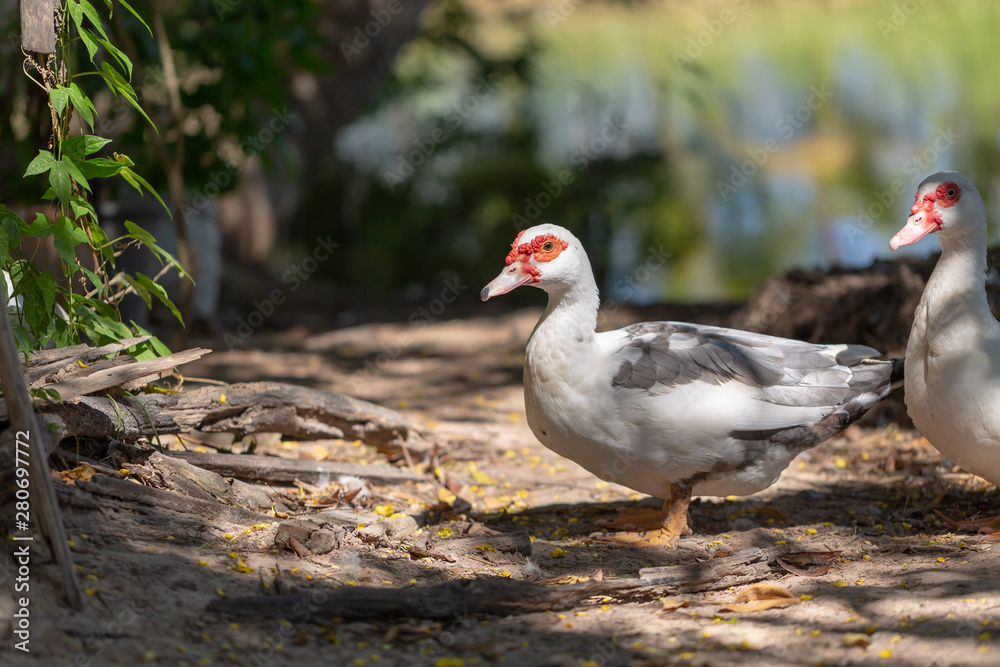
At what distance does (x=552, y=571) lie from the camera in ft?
10.0

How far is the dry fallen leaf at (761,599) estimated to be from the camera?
2602 mm

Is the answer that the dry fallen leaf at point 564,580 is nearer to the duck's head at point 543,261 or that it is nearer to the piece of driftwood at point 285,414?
the duck's head at point 543,261

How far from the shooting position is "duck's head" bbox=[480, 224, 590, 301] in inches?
133

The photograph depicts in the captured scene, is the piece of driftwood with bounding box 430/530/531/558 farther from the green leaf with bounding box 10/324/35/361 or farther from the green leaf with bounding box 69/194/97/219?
the green leaf with bounding box 69/194/97/219

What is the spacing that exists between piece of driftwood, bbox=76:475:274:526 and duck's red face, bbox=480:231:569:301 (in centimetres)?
125

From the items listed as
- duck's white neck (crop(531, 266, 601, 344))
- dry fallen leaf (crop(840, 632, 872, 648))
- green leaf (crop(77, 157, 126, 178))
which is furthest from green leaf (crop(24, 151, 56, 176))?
dry fallen leaf (crop(840, 632, 872, 648))

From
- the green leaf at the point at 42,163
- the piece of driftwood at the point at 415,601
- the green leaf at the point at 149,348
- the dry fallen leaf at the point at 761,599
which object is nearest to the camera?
the piece of driftwood at the point at 415,601

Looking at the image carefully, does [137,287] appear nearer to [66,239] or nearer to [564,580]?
[66,239]

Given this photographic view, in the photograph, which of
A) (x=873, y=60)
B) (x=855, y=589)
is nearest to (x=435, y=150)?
(x=873, y=60)

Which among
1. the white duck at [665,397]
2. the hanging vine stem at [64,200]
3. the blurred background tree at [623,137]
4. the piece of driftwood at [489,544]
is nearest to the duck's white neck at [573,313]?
the white duck at [665,397]

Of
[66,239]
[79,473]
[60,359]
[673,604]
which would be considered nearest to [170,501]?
[79,473]

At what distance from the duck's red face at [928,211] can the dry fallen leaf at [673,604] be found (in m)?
1.67

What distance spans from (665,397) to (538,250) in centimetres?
78

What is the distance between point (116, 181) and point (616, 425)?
4.40m
